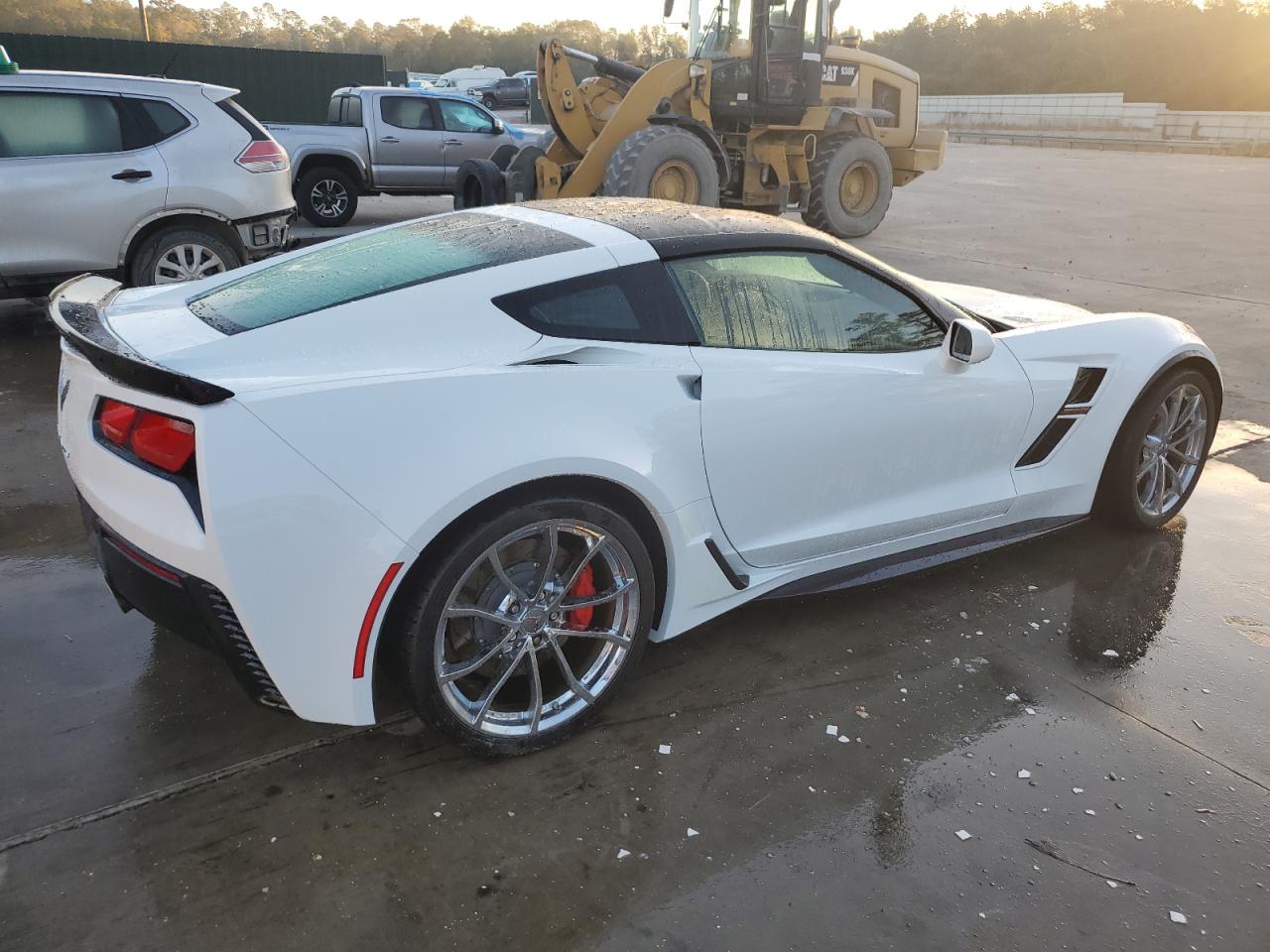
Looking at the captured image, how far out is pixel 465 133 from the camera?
14.0 metres

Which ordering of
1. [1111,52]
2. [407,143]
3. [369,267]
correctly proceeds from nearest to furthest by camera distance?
[369,267], [407,143], [1111,52]

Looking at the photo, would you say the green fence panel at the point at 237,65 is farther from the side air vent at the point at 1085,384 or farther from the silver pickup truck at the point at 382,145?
the side air vent at the point at 1085,384

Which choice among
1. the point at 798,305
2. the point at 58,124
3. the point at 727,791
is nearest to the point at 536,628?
the point at 727,791

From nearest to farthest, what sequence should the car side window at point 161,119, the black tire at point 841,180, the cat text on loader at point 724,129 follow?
1. the car side window at point 161,119
2. the cat text on loader at point 724,129
3. the black tire at point 841,180

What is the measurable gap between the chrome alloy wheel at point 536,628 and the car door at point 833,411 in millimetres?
443

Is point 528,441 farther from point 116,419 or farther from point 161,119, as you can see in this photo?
point 161,119

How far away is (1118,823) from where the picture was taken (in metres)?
2.63

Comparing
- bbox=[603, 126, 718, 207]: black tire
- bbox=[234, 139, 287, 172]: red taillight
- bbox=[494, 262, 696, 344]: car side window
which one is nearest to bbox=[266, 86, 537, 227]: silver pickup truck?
bbox=[603, 126, 718, 207]: black tire

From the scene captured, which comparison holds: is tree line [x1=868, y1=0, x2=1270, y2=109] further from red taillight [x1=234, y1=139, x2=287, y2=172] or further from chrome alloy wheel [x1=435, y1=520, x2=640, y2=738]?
chrome alloy wheel [x1=435, y1=520, x2=640, y2=738]

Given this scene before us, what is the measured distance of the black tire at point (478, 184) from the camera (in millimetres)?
11555

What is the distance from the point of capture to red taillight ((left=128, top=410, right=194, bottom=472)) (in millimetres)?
2338

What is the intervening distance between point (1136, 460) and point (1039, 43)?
83.1 meters

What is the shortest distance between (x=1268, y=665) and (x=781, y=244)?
7.35 ft

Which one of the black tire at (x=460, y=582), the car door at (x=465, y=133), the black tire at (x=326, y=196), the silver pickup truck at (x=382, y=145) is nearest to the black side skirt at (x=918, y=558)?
the black tire at (x=460, y=582)
